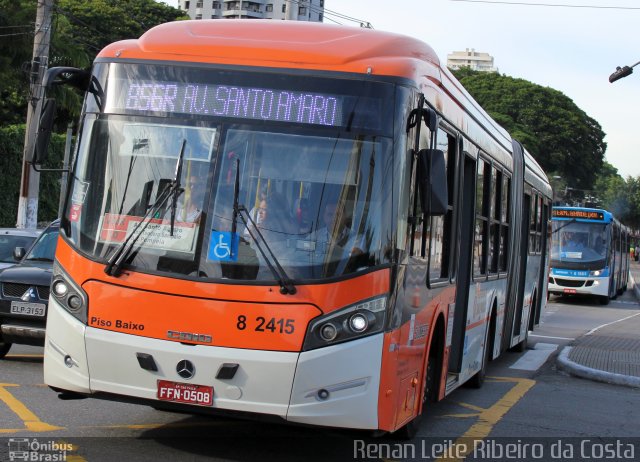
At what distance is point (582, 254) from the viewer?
34062 millimetres

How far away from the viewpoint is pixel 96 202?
23.3 feet

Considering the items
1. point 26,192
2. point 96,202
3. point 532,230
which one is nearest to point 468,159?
point 96,202

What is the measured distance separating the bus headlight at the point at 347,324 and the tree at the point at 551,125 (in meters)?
71.8

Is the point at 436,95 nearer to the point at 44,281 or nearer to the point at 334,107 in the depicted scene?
the point at 334,107

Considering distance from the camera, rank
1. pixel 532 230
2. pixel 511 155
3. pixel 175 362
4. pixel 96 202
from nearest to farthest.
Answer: pixel 175 362 < pixel 96 202 < pixel 511 155 < pixel 532 230

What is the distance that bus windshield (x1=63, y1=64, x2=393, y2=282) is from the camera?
673 centimetres

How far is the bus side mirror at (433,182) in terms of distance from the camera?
22.9ft

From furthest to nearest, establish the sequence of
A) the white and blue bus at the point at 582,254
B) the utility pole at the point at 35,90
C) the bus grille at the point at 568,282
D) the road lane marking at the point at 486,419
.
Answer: the bus grille at the point at 568,282
the white and blue bus at the point at 582,254
the utility pole at the point at 35,90
the road lane marking at the point at 486,419

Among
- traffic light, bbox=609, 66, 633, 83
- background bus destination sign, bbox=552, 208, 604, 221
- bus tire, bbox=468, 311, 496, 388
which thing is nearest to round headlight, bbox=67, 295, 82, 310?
bus tire, bbox=468, 311, 496, 388

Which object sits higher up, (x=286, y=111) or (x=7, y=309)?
(x=286, y=111)

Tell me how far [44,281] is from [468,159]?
4873 mm

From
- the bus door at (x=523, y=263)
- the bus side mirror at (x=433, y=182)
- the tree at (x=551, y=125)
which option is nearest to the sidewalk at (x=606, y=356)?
the bus door at (x=523, y=263)

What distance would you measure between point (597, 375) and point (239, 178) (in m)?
8.01

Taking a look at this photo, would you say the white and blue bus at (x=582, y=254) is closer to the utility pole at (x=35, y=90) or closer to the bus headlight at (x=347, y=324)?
the utility pole at (x=35, y=90)
